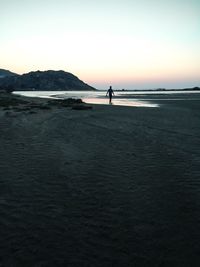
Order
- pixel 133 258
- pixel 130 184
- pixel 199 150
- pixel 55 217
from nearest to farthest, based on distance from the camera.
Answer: pixel 133 258, pixel 55 217, pixel 130 184, pixel 199 150

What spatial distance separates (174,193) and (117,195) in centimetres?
160

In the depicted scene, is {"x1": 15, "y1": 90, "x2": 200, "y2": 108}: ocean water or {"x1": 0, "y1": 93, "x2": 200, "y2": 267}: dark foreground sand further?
{"x1": 15, "y1": 90, "x2": 200, "y2": 108}: ocean water

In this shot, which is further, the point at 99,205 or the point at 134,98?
the point at 134,98

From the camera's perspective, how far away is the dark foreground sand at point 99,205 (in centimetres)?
477

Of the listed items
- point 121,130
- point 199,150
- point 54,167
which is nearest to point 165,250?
point 54,167

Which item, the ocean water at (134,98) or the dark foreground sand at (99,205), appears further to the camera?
the ocean water at (134,98)

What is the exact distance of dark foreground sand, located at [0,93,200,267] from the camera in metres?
4.77

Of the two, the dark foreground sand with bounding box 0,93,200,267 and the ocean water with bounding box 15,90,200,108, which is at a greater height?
the ocean water with bounding box 15,90,200,108

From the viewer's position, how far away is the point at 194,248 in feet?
16.1

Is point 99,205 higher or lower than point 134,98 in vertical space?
lower

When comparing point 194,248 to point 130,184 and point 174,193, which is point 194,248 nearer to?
point 174,193

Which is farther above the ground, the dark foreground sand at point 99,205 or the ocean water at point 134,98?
the ocean water at point 134,98

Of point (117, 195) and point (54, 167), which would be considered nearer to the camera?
point (117, 195)

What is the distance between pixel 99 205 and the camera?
6.83 meters
